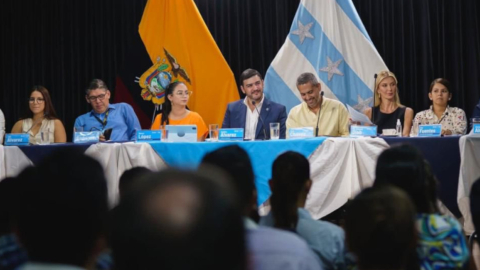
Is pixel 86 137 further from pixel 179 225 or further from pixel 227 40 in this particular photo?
pixel 179 225

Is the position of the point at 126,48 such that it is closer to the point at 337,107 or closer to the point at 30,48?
the point at 30,48

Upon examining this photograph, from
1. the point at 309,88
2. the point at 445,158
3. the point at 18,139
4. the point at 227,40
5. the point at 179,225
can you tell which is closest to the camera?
the point at 179,225

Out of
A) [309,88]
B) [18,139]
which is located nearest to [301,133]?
[309,88]

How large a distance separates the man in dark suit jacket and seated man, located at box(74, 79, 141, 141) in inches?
32.6

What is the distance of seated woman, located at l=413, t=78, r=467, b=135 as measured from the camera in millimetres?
4777

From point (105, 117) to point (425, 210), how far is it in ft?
12.6

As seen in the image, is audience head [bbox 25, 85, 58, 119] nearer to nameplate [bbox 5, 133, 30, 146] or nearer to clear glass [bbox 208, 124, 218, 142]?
nameplate [bbox 5, 133, 30, 146]

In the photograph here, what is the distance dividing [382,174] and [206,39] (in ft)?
15.0

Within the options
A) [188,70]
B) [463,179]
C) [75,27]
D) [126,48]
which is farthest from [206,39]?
[463,179]

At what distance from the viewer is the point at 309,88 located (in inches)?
180

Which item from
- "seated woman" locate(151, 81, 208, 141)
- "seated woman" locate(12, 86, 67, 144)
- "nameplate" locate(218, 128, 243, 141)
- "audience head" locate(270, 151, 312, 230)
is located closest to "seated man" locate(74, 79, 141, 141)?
"seated woman" locate(12, 86, 67, 144)

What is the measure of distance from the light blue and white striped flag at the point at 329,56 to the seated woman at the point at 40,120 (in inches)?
78.4

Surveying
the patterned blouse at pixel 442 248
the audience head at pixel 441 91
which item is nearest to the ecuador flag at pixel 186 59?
the audience head at pixel 441 91

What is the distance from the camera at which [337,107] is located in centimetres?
466
